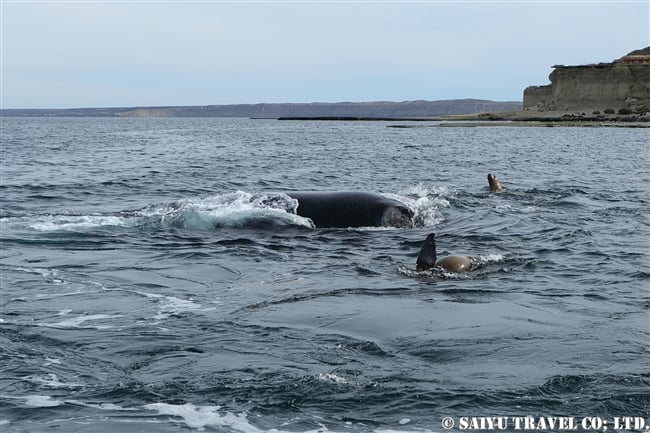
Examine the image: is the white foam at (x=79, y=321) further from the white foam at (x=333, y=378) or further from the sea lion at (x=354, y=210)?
the sea lion at (x=354, y=210)

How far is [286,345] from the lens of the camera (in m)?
7.98

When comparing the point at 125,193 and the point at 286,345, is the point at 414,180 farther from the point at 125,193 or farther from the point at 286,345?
the point at 286,345

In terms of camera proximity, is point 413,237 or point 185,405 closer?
point 185,405

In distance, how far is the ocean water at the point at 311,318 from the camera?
6.37 m

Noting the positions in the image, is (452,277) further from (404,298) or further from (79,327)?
(79,327)

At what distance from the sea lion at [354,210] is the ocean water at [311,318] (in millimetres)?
281

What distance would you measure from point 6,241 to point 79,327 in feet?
21.7

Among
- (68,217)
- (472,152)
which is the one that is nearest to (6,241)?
(68,217)

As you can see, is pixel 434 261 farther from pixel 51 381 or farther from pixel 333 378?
pixel 51 381

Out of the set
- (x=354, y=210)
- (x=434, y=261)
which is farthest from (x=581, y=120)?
(x=434, y=261)

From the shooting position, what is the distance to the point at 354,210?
15.6 m

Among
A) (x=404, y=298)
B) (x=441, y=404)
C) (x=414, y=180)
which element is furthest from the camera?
(x=414, y=180)

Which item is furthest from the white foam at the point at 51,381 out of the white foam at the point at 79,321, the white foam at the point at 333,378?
the white foam at the point at 333,378

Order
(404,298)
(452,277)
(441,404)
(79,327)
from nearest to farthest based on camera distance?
(441,404) < (79,327) < (404,298) < (452,277)
